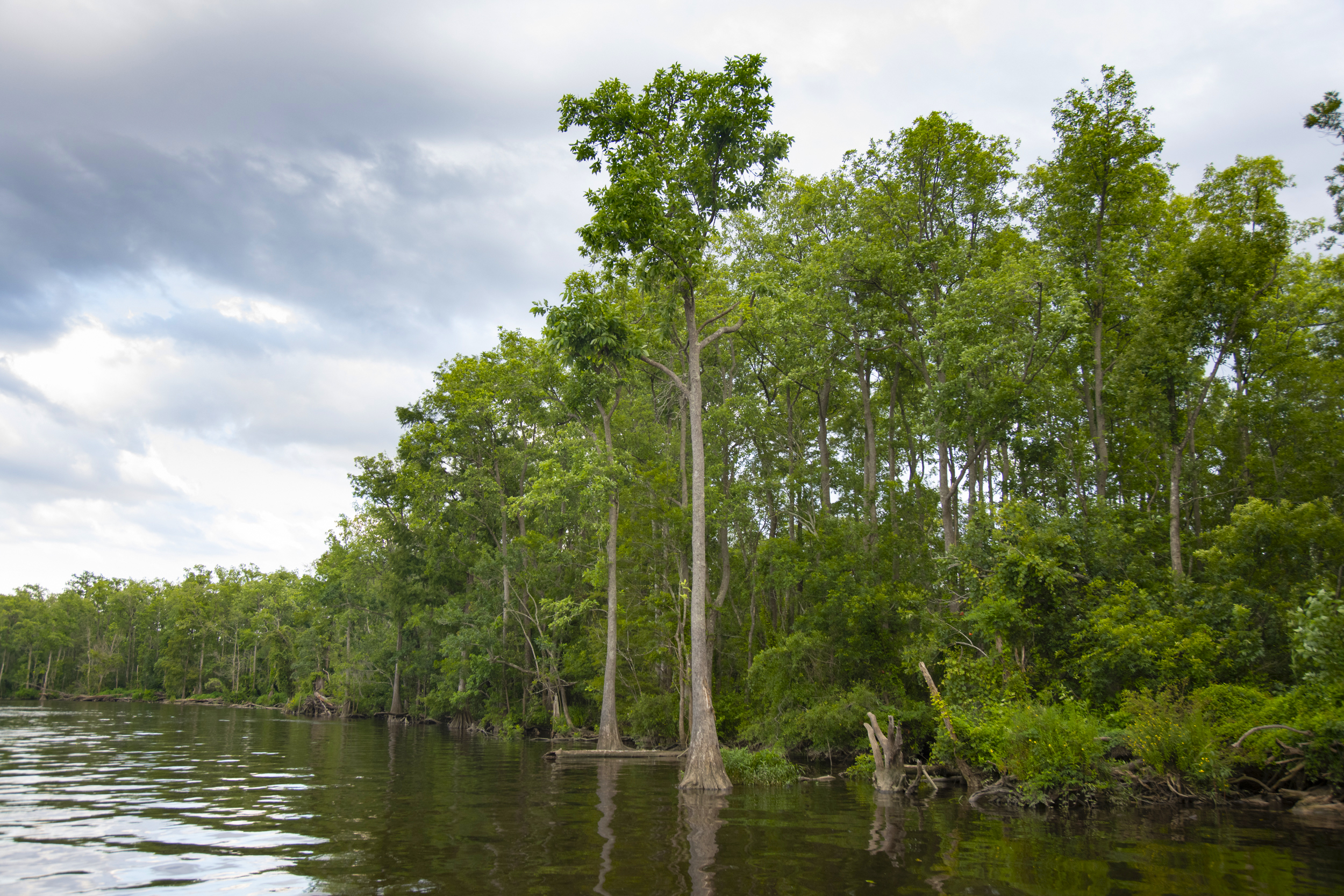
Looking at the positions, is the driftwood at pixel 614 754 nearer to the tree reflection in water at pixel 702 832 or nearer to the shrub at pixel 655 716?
the shrub at pixel 655 716

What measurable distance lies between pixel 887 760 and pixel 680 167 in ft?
54.5

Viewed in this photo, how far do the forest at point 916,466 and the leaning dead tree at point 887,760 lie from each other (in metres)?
1.25

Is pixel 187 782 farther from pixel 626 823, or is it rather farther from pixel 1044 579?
pixel 1044 579

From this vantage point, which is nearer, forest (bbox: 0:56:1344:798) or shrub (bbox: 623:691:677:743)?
forest (bbox: 0:56:1344:798)

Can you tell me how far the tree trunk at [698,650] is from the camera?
17.9 m

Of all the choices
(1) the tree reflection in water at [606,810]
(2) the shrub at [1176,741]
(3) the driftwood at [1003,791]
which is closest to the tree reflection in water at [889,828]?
(3) the driftwood at [1003,791]

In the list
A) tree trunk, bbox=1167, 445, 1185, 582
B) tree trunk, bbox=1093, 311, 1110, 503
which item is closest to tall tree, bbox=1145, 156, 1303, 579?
tree trunk, bbox=1167, 445, 1185, 582

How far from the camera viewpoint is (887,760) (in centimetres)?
1759

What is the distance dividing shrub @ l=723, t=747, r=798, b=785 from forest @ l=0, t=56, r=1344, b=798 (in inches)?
84.1

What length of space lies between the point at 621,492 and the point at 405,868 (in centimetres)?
2262

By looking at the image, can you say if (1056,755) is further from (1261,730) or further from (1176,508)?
(1176,508)

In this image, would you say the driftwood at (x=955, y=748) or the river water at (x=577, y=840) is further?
the driftwood at (x=955, y=748)

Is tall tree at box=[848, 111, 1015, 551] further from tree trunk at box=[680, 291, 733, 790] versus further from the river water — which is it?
the river water

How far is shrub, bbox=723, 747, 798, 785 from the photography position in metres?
20.1
